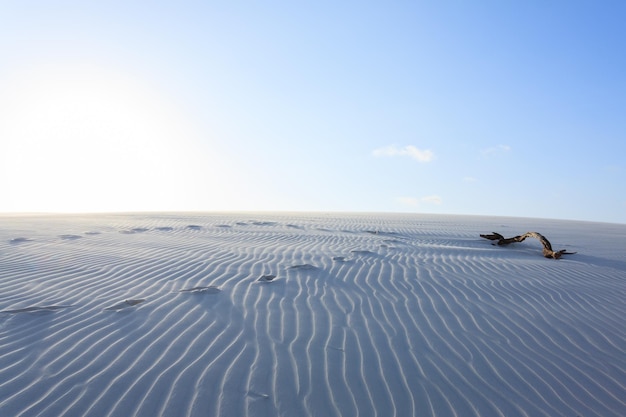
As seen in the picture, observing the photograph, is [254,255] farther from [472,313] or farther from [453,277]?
[472,313]

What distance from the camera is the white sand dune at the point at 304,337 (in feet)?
9.54

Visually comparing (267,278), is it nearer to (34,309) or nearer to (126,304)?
(126,304)

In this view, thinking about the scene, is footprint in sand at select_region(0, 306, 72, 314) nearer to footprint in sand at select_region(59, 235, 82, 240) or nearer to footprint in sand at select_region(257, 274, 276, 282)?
footprint in sand at select_region(257, 274, 276, 282)

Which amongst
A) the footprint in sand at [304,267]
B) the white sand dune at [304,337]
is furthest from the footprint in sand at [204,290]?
the footprint in sand at [304,267]

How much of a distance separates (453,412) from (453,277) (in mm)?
4151

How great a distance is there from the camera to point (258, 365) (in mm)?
3354

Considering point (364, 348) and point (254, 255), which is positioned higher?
point (254, 255)

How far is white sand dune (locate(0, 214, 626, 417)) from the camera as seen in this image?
2.91 metres

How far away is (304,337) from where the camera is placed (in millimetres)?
3988

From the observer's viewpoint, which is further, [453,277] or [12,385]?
[453,277]

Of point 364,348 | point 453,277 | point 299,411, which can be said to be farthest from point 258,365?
point 453,277

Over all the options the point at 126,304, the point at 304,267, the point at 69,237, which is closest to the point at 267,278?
the point at 304,267

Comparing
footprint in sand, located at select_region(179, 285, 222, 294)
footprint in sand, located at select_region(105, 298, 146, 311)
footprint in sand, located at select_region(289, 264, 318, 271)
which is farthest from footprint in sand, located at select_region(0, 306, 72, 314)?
footprint in sand, located at select_region(289, 264, 318, 271)

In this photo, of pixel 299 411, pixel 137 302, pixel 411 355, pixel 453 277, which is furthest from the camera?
pixel 453 277
